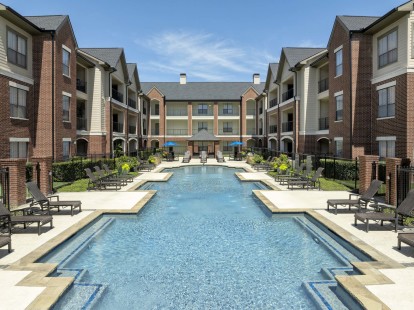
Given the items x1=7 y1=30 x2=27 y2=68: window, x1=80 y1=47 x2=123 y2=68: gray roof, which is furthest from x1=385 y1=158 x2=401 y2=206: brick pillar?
x1=80 y1=47 x2=123 y2=68: gray roof

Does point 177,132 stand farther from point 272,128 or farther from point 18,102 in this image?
point 18,102

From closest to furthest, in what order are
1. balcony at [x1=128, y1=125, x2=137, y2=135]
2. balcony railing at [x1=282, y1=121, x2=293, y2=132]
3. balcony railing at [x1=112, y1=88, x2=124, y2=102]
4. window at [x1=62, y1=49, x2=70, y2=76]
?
window at [x1=62, y1=49, x2=70, y2=76] < balcony railing at [x1=112, y1=88, x2=124, y2=102] < balcony railing at [x1=282, y1=121, x2=293, y2=132] < balcony at [x1=128, y1=125, x2=137, y2=135]

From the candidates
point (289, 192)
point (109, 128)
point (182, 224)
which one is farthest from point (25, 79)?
point (289, 192)

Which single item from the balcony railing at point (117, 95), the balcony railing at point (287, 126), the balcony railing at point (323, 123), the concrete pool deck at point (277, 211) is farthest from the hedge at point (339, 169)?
the balcony railing at point (117, 95)

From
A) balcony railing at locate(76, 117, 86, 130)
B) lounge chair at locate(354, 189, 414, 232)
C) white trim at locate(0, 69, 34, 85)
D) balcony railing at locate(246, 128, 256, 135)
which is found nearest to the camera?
lounge chair at locate(354, 189, 414, 232)

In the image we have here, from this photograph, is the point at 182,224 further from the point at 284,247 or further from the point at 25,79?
the point at 25,79

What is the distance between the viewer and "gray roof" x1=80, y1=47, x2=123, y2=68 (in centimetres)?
3375

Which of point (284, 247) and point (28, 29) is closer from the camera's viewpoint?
point (284, 247)

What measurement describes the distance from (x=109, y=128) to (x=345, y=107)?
21.3m

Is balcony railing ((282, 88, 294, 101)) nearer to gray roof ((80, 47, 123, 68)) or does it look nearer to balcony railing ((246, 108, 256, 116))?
gray roof ((80, 47, 123, 68))

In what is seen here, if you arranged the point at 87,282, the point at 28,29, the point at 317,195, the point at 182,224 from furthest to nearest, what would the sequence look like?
the point at 28,29 < the point at 317,195 < the point at 182,224 < the point at 87,282

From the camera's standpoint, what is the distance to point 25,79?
21.7m

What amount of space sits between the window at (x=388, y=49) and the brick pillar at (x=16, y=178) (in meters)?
22.0

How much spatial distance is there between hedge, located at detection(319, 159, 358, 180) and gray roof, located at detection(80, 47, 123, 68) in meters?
22.6
